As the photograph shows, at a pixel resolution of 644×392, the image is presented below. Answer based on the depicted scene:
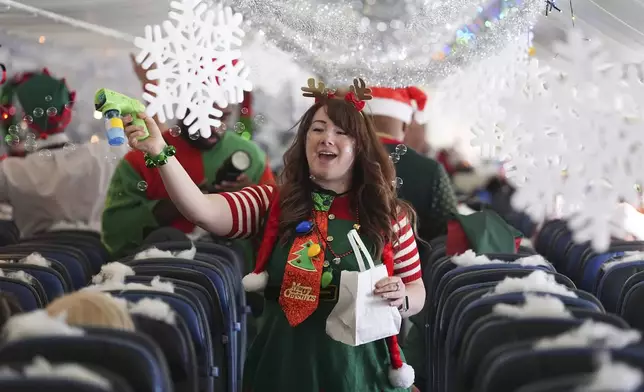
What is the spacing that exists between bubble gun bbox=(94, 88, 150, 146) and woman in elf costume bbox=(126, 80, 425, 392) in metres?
0.29

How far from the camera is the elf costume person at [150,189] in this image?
297cm

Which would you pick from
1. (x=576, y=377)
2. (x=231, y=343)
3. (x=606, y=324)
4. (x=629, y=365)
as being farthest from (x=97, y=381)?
(x=231, y=343)

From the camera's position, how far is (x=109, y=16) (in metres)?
3.67

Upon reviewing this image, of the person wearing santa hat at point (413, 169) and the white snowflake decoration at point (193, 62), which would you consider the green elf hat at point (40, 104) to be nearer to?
the white snowflake decoration at point (193, 62)

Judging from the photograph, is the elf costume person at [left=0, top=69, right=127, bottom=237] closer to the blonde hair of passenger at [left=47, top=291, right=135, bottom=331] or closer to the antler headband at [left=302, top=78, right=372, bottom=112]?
the antler headband at [left=302, top=78, right=372, bottom=112]


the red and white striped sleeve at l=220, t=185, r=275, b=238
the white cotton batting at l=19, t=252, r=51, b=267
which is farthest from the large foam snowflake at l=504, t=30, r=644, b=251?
the white cotton batting at l=19, t=252, r=51, b=267

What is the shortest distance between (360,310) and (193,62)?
830 mm

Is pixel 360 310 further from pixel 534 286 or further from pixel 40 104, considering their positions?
pixel 40 104

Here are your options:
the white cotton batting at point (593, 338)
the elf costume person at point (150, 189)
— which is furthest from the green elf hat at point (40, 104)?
the white cotton batting at point (593, 338)

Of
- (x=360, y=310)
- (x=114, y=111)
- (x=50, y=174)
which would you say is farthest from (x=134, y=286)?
(x=50, y=174)

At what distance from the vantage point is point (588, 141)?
186 cm

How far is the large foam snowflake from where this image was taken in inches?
70.6

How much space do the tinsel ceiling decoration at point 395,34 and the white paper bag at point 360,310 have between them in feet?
3.48

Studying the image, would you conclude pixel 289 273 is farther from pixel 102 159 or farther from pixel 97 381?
pixel 102 159
